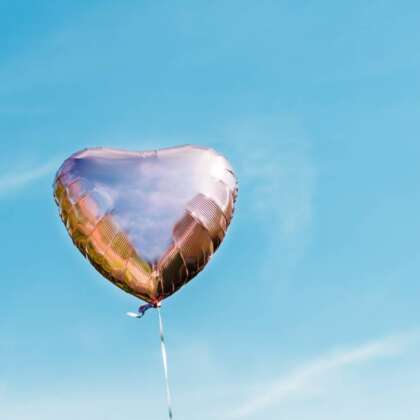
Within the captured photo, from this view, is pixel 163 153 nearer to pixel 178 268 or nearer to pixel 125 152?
pixel 125 152

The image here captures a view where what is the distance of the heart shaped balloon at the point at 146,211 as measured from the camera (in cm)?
1864

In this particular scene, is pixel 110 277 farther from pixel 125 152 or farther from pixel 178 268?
pixel 125 152

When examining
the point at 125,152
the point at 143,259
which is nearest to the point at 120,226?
the point at 143,259

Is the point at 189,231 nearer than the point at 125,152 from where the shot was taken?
Yes

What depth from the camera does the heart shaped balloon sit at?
61.2ft

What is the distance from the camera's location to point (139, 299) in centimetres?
1923

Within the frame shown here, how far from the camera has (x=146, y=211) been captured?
19000 mm

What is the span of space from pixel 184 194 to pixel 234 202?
1.73m

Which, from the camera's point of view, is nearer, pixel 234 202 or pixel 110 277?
pixel 110 277

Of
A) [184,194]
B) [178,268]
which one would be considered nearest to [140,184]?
[184,194]

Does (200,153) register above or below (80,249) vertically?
above

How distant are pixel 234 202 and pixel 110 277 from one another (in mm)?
3761

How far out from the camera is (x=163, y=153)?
65.6 feet

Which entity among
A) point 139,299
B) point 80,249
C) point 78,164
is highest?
point 78,164
